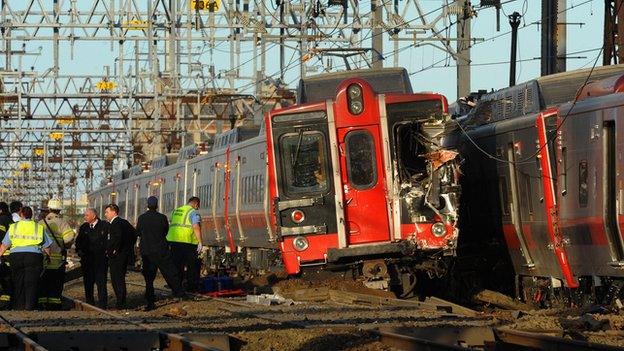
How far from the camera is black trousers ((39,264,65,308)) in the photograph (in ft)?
79.6

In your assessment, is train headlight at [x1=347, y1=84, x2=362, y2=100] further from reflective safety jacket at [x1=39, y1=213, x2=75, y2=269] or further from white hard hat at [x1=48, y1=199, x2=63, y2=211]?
white hard hat at [x1=48, y1=199, x2=63, y2=211]

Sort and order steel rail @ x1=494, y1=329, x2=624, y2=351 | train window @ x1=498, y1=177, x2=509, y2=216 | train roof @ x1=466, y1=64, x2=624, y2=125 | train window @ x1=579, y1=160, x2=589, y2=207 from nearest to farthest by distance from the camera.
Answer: steel rail @ x1=494, y1=329, x2=624, y2=351
train window @ x1=579, y1=160, x2=589, y2=207
train roof @ x1=466, y1=64, x2=624, y2=125
train window @ x1=498, y1=177, x2=509, y2=216

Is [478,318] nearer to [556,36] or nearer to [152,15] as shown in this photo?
[556,36]

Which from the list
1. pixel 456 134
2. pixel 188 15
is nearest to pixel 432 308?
pixel 456 134

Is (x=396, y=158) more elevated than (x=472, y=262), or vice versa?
(x=396, y=158)

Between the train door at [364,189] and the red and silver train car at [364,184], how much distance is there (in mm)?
15

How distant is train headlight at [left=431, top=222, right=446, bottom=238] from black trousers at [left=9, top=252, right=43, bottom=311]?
5926 millimetres

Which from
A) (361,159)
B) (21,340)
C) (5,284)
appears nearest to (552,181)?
(361,159)

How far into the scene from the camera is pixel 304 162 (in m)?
22.8

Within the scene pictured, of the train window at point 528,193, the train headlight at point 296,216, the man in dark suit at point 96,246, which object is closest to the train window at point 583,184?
the train window at point 528,193

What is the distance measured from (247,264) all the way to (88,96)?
77.3 ft

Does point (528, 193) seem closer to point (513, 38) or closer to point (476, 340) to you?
point (476, 340)

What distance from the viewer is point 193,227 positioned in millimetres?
26922

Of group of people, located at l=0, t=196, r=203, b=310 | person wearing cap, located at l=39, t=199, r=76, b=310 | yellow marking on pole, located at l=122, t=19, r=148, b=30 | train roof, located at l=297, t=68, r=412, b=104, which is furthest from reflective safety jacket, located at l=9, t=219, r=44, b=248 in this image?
yellow marking on pole, located at l=122, t=19, r=148, b=30
